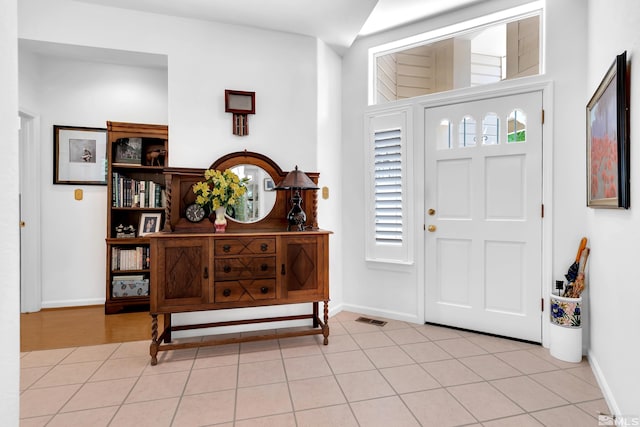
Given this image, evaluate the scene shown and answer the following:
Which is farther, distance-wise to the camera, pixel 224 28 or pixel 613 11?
pixel 224 28

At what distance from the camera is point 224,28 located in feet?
9.82

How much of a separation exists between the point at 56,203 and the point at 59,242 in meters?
0.42

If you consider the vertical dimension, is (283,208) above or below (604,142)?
below

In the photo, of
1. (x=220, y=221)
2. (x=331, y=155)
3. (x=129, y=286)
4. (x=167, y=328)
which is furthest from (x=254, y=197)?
(x=129, y=286)

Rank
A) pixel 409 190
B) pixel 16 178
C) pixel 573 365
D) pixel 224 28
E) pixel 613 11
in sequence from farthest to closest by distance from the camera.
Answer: pixel 409 190
pixel 224 28
pixel 573 365
pixel 613 11
pixel 16 178

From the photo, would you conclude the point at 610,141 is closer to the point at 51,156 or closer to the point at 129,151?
the point at 129,151

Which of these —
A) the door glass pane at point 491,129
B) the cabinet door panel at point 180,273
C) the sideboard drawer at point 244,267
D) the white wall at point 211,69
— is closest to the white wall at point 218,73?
the white wall at point 211,69

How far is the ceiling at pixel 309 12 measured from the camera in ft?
8.89

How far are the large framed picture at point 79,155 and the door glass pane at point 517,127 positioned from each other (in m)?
4.12

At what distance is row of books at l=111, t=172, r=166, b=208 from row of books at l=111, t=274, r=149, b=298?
30.7 inches

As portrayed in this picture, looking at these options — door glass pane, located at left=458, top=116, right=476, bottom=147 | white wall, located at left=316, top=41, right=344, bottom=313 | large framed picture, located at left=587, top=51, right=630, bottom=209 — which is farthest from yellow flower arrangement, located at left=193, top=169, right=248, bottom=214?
large framed picture, located at left=587, top=51, right=630, bottom=209

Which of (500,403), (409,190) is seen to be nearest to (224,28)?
(409,190)

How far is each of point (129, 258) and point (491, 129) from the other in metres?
3.80

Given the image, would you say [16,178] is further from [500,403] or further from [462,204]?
[462,204]
